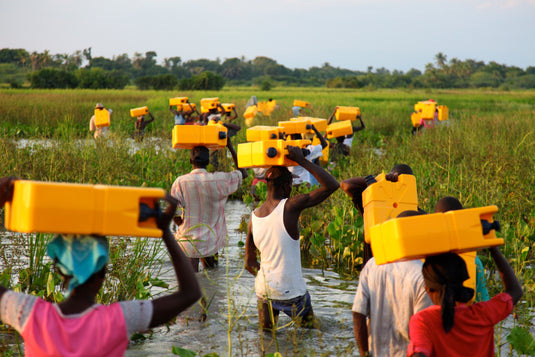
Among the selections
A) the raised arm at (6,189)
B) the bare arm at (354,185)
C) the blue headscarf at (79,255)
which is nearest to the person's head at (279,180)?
the bare arm at (354,185)

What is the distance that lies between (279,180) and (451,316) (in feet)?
6.53

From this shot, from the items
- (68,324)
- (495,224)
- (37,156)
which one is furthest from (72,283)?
(37,156)

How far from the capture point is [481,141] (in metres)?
10.7

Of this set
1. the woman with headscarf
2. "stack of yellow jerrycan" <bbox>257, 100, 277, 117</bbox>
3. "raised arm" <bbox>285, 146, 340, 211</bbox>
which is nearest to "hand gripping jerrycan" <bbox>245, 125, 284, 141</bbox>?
"raised arm" <bbox>285, 146, 340, 211</bbox>

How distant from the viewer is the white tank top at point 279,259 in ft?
12.5

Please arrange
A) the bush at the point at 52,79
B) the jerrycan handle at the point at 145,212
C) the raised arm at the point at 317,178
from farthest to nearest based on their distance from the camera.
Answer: the bush at the point at 52,79, the raised arm at the point at 317,178, the jerrycan handle at the point at 145,212

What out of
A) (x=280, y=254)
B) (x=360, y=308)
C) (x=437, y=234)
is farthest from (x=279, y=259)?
(x=437, y=234)

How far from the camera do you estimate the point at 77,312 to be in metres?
1.91

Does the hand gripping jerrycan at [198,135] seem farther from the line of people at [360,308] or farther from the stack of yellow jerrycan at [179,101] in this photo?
the stack of yellow jerrycan at [179,101]

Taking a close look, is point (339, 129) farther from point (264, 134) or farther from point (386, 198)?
point (386, 198)

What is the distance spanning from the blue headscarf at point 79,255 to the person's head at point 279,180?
2.09 m

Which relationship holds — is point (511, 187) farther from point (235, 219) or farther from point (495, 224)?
point (495, 224)

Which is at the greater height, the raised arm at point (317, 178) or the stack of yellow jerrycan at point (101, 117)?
the stack of yellow jerrycan at point (101, 117)

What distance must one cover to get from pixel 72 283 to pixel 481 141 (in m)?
10.00
